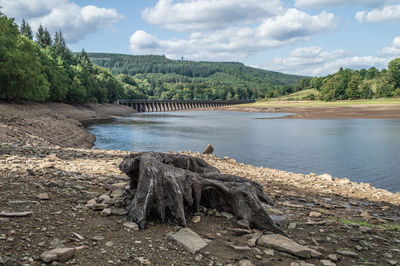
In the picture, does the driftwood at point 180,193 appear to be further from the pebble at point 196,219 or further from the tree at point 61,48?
the tree at point 61,48

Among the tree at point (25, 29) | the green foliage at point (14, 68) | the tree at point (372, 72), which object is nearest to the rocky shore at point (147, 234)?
the green foliage at point (14, 68)

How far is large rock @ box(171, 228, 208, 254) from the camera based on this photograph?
6067mm

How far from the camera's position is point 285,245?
21.2 feet

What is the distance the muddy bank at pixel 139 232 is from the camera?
18.4 feet

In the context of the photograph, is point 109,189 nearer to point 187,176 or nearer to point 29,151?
point 187,176

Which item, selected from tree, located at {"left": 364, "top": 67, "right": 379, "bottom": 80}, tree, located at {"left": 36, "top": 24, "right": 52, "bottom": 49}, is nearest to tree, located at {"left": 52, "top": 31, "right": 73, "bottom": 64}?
tree, located at {"left": 36, "top": 24, "right": 52, "bottom": 49}

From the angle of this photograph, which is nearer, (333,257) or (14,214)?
(333,257)

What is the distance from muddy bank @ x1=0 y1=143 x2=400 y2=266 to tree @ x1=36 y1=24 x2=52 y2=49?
122m

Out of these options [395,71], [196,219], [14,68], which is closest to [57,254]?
[196,219]

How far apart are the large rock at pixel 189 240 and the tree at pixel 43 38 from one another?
417ft

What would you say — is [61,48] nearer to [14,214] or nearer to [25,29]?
[25,29]

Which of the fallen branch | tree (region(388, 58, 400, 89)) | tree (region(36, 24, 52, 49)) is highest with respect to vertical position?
tree (region(36, 24, 52, 49))

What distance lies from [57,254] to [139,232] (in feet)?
5.84

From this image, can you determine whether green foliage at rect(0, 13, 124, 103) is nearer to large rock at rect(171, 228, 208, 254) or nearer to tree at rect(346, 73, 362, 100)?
large rock at rect(171, 228, 208, 254)
